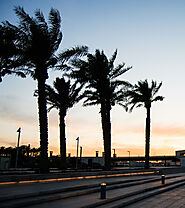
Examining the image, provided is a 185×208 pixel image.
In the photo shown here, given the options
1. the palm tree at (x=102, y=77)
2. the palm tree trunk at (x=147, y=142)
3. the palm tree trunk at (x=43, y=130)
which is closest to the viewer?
the palm tree trunk at (x=43, y=130)

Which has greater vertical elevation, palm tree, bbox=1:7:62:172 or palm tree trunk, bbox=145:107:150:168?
palm tree, bbox=1:7:62:172

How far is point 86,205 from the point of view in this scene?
7340 millimetres

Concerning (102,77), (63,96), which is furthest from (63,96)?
(102,77)

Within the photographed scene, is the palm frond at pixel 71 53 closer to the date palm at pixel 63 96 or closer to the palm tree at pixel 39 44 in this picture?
the palm tree at pixel 39 44

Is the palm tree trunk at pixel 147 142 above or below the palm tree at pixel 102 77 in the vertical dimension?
below

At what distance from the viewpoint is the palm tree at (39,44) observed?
616 inches

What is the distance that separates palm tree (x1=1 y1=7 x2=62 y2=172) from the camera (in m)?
15.6

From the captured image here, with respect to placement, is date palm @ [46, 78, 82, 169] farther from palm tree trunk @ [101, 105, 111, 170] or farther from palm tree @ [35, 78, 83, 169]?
palm tree trunk @ [101, 105, 111, 170]

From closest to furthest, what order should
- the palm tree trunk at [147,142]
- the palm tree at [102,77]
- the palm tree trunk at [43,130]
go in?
1. the palm tree trunk at [43,130]
2. the palm tree at [102,77]
3. the palm tree trunk at [147,142]

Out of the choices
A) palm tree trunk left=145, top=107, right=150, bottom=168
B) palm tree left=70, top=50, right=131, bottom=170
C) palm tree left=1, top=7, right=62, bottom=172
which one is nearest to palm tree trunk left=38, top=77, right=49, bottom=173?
palm tree left=1, top=7, right=62, bottom=172

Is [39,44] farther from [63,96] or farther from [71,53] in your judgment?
[63,96]

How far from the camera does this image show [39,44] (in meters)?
15.8

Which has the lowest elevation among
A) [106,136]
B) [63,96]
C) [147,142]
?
[147,142]

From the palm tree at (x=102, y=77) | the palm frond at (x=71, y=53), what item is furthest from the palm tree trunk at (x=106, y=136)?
the palm frond at (x=71, y=53)
